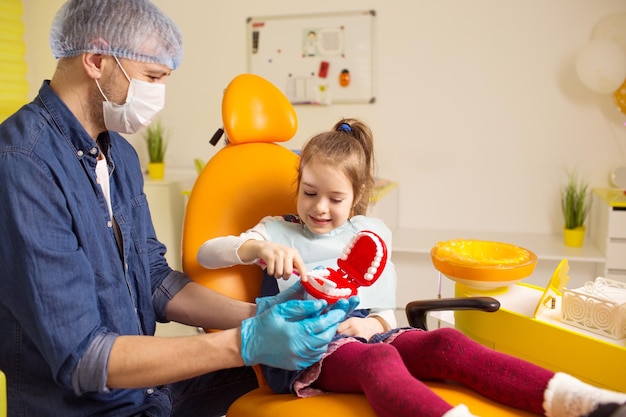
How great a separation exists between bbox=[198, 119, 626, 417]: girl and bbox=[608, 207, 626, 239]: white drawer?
1.74 meters

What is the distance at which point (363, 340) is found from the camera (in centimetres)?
138

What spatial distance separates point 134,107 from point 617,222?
8.06 feet

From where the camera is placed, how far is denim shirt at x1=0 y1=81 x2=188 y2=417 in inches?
44.0

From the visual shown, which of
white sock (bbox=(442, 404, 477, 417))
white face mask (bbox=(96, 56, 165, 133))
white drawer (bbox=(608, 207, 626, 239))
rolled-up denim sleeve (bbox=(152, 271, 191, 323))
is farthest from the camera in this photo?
white drawer (bbox=(608, 207, 626, 239))

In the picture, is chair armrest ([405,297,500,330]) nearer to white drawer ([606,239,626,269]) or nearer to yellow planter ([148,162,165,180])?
white drawer ([606,239,626,269])

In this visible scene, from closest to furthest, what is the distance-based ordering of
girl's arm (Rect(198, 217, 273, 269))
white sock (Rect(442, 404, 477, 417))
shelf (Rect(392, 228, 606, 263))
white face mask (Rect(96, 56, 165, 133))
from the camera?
white sock (Rect(442, 404, 477, 417))
white face mask (Rect(96, 56, 165, 133))
girl's arm (Rect(198, 217, 273, 269))
shelf (Rect(392, 228, 606, 263))

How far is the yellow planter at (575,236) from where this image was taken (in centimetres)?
315

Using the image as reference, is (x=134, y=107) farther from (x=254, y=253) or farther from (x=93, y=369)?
(x=93, y=369)

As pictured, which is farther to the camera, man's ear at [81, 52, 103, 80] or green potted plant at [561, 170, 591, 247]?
green potted plant at [561, 170, 591, 247]

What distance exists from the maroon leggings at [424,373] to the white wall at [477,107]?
2303 mm

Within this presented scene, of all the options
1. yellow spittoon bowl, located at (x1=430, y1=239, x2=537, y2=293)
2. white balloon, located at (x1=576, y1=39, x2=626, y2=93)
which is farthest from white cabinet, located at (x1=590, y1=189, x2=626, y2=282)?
yellow spittoon bowl, located at (x1=430, y1=239, x2=537, y2=293)

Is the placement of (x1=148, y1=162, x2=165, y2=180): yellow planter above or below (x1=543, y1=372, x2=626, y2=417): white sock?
above

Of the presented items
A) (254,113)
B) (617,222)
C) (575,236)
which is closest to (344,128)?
(254,113)

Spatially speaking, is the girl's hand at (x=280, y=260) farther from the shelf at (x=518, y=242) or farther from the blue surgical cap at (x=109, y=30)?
the shelf at (x=518, y=242)
